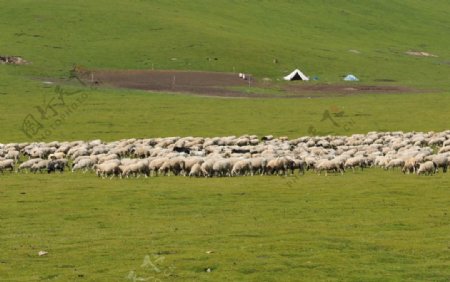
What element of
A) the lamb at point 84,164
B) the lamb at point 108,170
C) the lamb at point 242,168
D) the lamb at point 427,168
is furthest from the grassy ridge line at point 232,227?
the lamb at point 84,164

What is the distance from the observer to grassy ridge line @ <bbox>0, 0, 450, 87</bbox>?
84.2 m

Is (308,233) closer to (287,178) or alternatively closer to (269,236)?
(269,236)

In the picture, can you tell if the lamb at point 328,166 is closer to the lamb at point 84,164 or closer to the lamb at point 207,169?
the lamb at point 207,169

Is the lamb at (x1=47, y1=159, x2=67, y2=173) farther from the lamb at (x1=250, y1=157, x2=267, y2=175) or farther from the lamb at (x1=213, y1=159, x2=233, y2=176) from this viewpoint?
the lamb at (x1=250, y1=157, x2=267, y2=175)

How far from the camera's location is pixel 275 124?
176 feet

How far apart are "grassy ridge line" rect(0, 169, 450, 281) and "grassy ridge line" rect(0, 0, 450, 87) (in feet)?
167

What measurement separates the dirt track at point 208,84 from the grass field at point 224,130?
9.60 ft

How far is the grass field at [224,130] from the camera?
17.8 m

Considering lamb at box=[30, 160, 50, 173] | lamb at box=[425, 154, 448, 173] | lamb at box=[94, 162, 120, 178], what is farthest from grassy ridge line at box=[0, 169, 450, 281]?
lamb at box=[30, 160, 50, 173]

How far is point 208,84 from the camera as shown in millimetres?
74562

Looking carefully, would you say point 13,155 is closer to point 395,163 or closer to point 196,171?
point 196,171

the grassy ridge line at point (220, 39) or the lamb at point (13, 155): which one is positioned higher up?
the grassy ridge line at point (220, 39)

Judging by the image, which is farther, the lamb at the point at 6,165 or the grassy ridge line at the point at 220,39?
the grassy ridge line at the point at 220,39

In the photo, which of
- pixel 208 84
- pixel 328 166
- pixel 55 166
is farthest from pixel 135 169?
pixel 208 84
